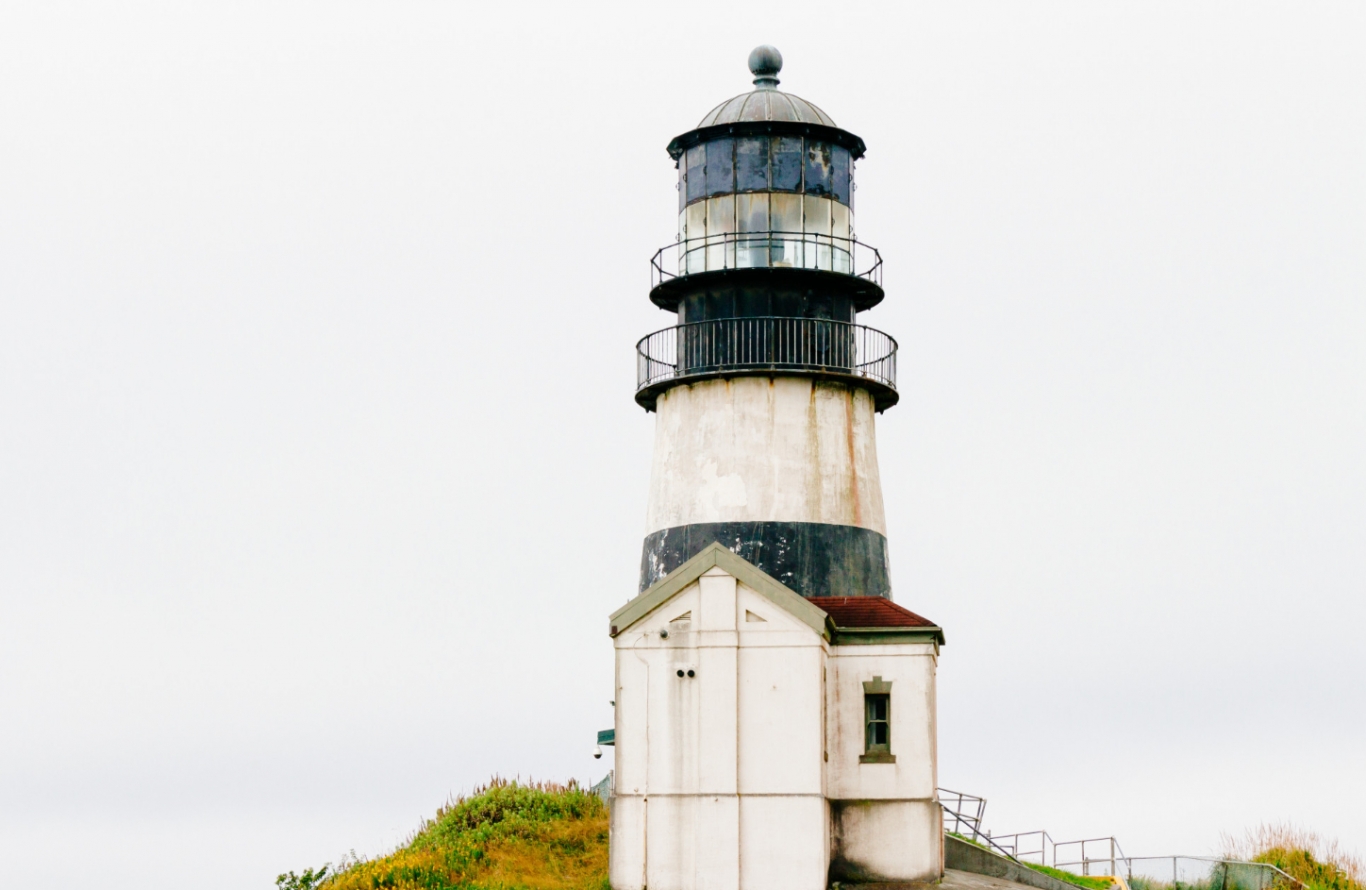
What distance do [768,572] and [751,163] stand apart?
5.94m

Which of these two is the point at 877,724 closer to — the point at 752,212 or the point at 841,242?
the point at 841,242

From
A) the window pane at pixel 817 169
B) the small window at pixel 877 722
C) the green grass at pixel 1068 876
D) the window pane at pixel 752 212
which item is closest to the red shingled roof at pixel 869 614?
the small window at pixel 877 722

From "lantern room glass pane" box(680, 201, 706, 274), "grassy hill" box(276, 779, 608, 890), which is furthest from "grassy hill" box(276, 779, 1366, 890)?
"lantern room glass pane" box(680, 201, 706, 274)

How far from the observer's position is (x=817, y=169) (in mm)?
32188

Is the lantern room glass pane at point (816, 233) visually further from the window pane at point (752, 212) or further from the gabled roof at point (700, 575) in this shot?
the gabled roof at point (700, 575)

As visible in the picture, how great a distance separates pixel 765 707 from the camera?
89.0 feet

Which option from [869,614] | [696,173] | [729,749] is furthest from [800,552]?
[696,173]

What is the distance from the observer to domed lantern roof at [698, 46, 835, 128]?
32.2 m

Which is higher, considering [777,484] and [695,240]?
[695,240]

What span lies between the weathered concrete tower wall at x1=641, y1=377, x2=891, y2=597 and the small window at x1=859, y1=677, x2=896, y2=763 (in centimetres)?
237

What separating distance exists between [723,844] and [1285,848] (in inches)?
381

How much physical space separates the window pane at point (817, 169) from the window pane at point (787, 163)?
13cm

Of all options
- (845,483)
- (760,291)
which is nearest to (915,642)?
(845,483)

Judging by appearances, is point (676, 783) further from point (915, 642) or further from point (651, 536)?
point (651, 536)
